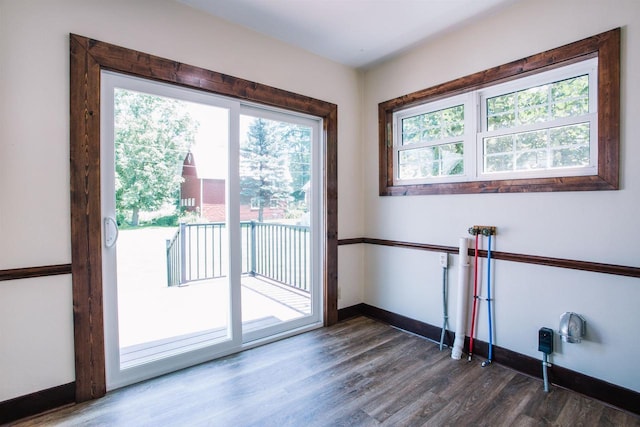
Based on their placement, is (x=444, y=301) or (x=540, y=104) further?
(x=444, y=301)

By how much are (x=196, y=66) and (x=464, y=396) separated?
304 cm

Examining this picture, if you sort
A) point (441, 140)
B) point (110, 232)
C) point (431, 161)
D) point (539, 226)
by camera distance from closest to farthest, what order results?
point (110, 232) < point (539, 226) < point (441, 140) < point (431, 161)

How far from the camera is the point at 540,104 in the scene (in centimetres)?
227

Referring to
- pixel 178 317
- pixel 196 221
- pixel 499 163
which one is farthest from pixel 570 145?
pixel 178 317

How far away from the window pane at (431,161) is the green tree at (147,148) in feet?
6.72

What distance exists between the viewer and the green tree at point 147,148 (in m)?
2.12

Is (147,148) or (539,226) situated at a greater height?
(147,148)

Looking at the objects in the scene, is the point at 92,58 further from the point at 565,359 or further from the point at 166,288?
the point at 565,359

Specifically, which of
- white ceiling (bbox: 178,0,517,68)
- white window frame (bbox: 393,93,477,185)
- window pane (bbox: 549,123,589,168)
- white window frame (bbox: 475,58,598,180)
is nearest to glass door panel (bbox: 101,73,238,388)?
white ceiling (bbox: 178,0,517,68)

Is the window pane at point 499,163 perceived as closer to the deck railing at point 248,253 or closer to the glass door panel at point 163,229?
the deck railing at point 248,253

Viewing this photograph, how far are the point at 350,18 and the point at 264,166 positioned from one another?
1421 mm

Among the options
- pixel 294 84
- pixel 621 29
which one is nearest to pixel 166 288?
pixel 294 84

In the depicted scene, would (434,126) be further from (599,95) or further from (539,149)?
(599,95)

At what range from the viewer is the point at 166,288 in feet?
7.81
